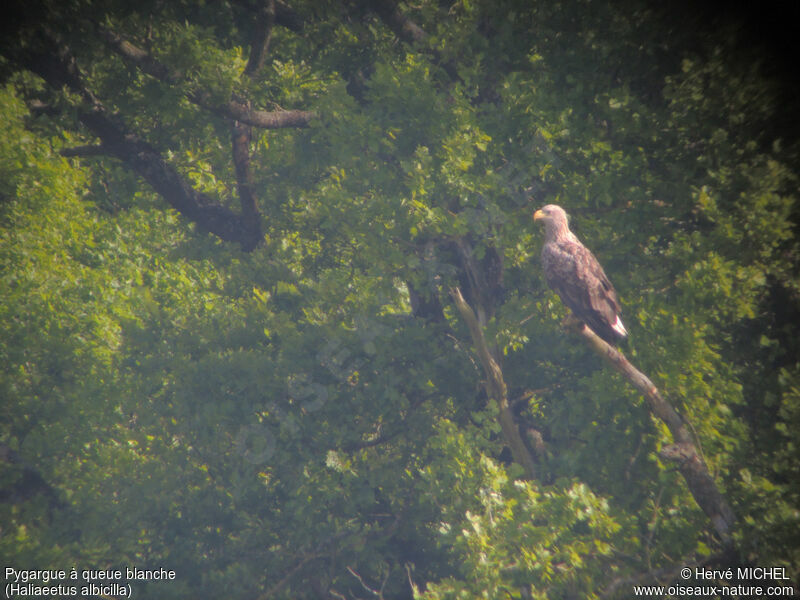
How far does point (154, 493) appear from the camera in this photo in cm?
838

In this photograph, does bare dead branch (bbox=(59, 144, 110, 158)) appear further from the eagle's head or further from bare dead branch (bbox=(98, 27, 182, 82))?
the eagle's head

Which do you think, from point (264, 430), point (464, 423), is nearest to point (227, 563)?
point (264, 430)

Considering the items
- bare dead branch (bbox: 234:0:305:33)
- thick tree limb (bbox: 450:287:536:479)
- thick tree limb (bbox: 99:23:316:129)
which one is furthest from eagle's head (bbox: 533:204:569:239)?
bare dead branch (bbox: 234:0:305:33)

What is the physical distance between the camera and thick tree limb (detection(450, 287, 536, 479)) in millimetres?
7129

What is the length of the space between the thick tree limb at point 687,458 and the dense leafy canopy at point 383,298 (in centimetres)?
13

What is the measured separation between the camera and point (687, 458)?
4797 mm

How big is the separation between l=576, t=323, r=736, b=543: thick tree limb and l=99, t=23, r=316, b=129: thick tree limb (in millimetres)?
6197

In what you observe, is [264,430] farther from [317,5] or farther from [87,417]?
[317,5]

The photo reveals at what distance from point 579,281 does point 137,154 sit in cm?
765

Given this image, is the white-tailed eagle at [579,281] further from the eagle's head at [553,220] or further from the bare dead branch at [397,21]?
the bare dead branch at [397,21]

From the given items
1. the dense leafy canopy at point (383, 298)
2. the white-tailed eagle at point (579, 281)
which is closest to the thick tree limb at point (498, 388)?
the dense leafy canopy at point (383, 298)

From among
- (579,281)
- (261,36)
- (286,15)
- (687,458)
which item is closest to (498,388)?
(579,281)

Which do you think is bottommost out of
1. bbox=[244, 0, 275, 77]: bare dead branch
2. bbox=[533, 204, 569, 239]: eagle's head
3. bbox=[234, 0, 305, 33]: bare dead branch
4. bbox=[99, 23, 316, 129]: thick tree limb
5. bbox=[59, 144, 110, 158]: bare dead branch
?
bbox=[533, 204, 569, 239]: eagle's head

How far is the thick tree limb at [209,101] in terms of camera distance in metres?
7.87
